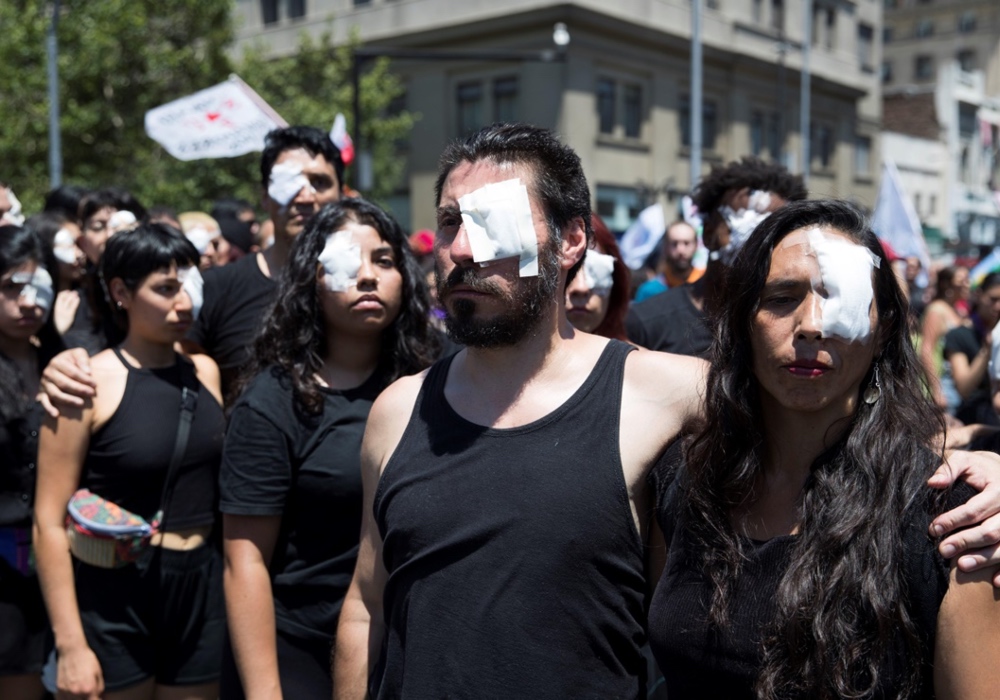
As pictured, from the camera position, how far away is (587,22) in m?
27.2

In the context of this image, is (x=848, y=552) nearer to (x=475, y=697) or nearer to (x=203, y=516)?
(x=475, y=697)

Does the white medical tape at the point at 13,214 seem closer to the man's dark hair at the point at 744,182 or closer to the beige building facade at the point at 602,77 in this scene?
the man's dark hair at the point at 744,182

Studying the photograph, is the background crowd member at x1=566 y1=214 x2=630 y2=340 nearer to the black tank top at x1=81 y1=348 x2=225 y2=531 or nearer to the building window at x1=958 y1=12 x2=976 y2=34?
the black tank top at x1=81 y1=348 x2=225 y2=531

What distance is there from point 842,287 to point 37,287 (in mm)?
2880

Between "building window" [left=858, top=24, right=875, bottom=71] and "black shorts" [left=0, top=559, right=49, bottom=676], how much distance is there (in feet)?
139

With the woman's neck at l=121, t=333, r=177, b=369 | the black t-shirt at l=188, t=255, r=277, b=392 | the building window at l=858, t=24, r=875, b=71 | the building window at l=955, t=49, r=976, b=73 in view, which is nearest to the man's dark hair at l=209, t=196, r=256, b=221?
the black t-shirt at l=188, t=255, r=277, b=392

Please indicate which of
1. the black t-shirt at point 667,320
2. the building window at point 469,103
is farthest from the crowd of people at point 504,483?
the building window at point 469,103

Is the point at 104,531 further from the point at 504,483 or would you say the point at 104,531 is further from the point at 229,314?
the point at 504,483

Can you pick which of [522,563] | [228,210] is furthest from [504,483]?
[228,210]

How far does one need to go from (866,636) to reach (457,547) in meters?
0.77

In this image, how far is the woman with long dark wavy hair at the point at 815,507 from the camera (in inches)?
66.5

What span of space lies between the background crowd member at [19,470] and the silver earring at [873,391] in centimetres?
279

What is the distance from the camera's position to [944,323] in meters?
8.12

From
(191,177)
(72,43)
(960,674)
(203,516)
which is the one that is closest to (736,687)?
(960,674)
